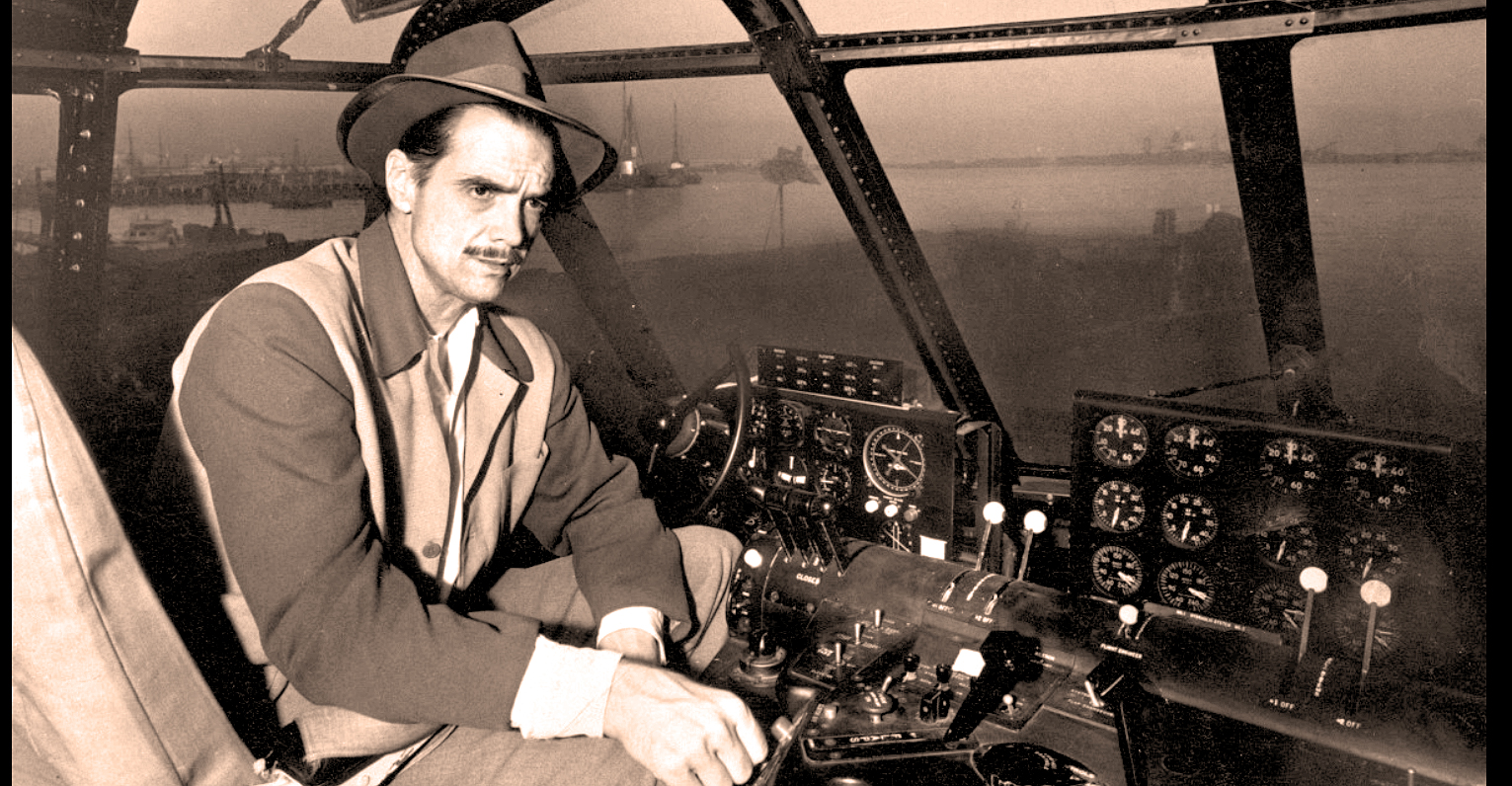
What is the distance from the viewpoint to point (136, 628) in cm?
102

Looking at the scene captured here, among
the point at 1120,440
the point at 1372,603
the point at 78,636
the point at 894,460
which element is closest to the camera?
the point at 78,636

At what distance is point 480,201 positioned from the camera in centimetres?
169

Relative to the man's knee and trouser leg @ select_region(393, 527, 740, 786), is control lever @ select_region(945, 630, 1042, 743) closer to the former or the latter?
trouser leg @ select_region(393, 527, 740, 786)

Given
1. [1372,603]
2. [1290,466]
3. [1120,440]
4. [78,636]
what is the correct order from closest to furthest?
[78,636], [1372,603], [1290,466], [1120,440]

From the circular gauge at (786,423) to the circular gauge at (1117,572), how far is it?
0.92 meters

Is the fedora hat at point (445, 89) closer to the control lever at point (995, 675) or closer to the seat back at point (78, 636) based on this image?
the seat back at point (78, 636)

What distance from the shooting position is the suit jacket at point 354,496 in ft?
4.27

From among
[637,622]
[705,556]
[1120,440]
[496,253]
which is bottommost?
[637,622]

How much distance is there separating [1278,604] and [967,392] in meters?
1.35

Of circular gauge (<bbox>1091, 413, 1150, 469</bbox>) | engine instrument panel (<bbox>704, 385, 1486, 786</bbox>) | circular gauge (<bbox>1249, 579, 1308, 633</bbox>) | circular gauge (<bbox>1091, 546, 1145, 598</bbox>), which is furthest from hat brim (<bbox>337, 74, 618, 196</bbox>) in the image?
circular gauge (<bbox>1249, 579, 1308, 633</bbox>)

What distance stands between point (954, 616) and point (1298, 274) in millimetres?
1500

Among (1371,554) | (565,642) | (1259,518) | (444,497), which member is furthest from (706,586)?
(1371,554)

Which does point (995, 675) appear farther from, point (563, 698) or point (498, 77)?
point (498, 77)

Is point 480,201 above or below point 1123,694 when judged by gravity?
above
